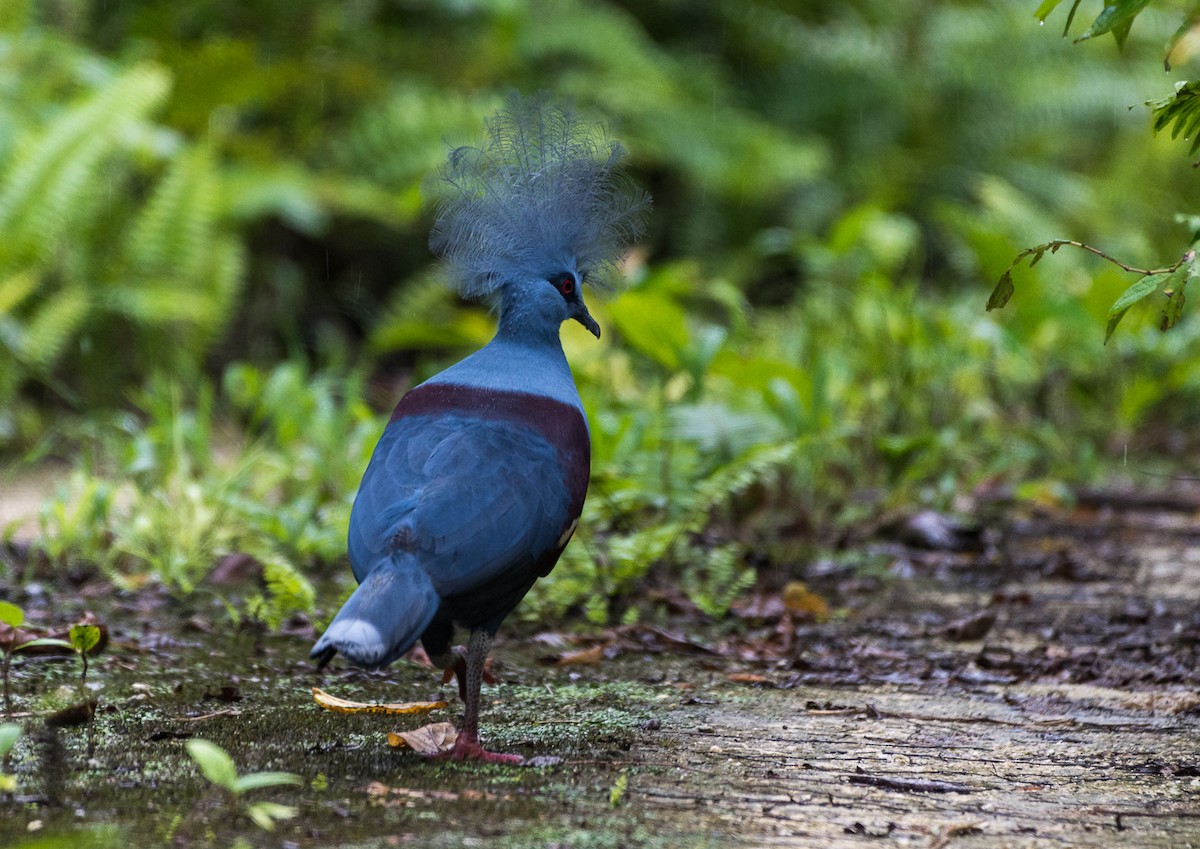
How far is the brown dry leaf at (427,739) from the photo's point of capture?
2434mm

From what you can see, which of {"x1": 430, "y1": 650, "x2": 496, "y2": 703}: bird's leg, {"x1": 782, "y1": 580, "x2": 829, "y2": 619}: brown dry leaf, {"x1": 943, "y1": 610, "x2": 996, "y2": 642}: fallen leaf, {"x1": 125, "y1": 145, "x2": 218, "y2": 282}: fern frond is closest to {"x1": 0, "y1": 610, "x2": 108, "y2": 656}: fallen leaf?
{"x1": 430, "y1": 650, "x2": 496, "y2": 703}: bird's leg

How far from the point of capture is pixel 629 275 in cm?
474

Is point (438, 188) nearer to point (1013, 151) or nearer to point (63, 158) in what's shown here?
point (63, 158)

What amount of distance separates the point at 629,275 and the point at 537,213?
1.84 metres

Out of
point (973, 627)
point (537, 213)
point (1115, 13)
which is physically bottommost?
point (973, 627)

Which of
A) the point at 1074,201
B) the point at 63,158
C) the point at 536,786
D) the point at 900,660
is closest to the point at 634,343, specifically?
the point at 900,660

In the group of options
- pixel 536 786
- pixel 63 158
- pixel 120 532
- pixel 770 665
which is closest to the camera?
pixel 536 786

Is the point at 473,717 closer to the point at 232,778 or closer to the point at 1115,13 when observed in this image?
the point at 232,778

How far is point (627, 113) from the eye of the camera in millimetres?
9648

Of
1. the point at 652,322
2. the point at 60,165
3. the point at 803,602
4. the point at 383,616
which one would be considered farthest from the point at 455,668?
the point at 60,165

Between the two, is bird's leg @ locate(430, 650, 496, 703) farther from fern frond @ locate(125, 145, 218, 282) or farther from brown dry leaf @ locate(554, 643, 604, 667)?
fern frond @ locate(125, 145, 218, 282)

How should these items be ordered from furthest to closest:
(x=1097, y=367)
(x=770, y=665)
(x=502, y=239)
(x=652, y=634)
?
(x=1097, y=367), (x=652, y=634), (x=770, y=665), (x=502, y=239)

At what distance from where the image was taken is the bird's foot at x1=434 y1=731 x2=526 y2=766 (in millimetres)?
2381

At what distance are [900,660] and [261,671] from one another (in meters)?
1.65
